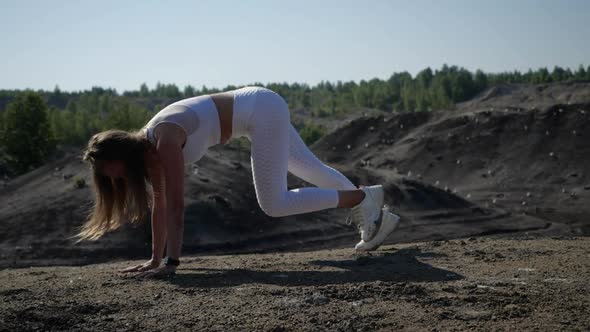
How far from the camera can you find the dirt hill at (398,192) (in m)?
13.5

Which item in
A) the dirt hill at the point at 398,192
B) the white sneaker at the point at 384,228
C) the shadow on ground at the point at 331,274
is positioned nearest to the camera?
the shadow on ground at the point at 331,274

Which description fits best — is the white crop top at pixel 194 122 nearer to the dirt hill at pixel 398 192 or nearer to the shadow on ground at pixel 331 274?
the shadow on ground at pixel 331 274

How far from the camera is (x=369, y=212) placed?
607 centimetres

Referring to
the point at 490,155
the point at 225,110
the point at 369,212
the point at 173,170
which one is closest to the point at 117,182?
the point at 173,170

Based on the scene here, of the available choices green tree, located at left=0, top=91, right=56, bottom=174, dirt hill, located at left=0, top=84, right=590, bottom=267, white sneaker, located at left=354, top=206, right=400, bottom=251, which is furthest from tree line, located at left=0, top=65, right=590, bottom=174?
white sneaker, located at left=354, top=206, right=400, bottom=251

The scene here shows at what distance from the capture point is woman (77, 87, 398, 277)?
16.4ft

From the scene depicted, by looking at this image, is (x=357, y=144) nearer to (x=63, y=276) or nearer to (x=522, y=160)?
(x=522, y=160)

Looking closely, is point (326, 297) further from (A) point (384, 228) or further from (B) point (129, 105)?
(B) point (129, 105)

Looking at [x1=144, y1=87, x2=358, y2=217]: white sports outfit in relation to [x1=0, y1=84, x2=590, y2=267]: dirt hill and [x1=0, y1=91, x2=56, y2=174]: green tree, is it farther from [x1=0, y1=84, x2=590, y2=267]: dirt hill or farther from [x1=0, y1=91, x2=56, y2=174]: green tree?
A: [x1=0, y1=91, x2=56, y2=174]: green tree

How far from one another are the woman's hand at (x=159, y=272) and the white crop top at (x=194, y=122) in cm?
81

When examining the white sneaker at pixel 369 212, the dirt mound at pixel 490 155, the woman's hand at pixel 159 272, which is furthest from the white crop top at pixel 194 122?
the dirt mound at pixel 490 155

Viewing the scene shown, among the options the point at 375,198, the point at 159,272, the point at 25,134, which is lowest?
the point at 159,272

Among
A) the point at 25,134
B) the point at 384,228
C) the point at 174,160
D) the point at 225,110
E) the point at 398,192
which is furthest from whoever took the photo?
the point at 25,134

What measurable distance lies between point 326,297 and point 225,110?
1762 mm
